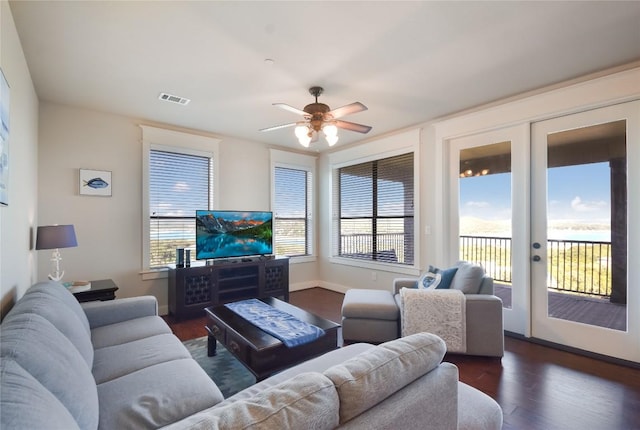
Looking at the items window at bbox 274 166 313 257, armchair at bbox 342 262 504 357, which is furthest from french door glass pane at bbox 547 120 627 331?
window at bbox 274 166 313 257

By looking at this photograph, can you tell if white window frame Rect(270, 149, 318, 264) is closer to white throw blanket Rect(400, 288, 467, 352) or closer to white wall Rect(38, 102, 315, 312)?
white wall Rect(38, 102, 315, 312)

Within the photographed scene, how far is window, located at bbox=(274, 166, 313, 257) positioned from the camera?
5164 millimetres

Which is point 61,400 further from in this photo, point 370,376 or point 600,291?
point 600,291

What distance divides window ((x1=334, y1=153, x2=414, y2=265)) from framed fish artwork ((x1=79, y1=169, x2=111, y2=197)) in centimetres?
331

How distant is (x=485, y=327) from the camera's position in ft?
8.57

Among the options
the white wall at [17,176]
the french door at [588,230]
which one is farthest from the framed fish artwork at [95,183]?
the french door at [588,230]

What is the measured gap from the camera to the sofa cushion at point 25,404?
733mm

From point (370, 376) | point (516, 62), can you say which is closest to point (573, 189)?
point (516, 62)

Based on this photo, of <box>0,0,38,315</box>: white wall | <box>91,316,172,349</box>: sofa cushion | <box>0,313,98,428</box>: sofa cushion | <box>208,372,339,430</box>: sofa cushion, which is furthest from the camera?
<box>91,316,172,349</box>: sofa cushion

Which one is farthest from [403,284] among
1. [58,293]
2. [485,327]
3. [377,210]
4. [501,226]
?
[58,293]

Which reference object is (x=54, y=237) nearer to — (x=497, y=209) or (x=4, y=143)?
(x=4, y=143)

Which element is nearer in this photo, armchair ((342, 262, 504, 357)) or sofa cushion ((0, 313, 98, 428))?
sofa cushion ((0, 313, 98, 428))

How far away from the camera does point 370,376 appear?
0.92 meters

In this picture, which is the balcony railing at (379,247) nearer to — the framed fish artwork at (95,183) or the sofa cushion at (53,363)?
the framed fish artwork at (95,183)
